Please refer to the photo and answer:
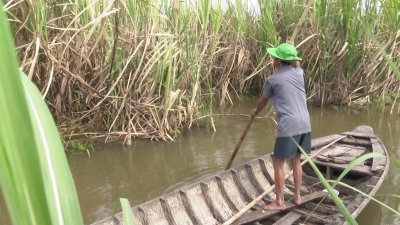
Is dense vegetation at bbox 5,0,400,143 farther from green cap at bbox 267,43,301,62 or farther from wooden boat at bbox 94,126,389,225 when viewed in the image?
wooden boat at bbox 94,126,389,225

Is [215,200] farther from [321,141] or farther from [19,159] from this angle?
[19,159]

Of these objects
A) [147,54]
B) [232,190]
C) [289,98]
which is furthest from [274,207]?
[147,54]

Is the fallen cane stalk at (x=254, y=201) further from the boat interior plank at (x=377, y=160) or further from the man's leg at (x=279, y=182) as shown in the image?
the boat interior plank at (x=377, y=160)

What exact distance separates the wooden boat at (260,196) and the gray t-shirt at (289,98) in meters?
0.69

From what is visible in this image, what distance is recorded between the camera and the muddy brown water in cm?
411

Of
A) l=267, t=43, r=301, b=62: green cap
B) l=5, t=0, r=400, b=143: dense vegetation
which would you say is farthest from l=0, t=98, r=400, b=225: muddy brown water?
l=267, t=43, r=301, b=62: green cap

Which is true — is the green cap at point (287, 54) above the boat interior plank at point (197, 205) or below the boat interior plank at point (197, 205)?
above

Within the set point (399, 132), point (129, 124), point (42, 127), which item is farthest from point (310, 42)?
point (42, 127)

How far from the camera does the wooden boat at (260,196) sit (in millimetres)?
3303

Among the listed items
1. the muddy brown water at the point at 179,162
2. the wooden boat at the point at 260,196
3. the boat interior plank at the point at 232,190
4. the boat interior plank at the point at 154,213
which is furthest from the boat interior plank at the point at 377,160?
the boat interior plank at the point at 154,213

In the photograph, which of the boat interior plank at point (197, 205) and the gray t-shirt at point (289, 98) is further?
the boat interior plank at point (197, 205)

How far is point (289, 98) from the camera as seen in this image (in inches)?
132

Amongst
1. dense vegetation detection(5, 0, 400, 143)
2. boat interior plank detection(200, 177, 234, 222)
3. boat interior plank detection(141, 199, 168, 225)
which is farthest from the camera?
dense vegetation detection(5, 0, 400, 143)

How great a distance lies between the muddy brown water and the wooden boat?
336 millimetres
